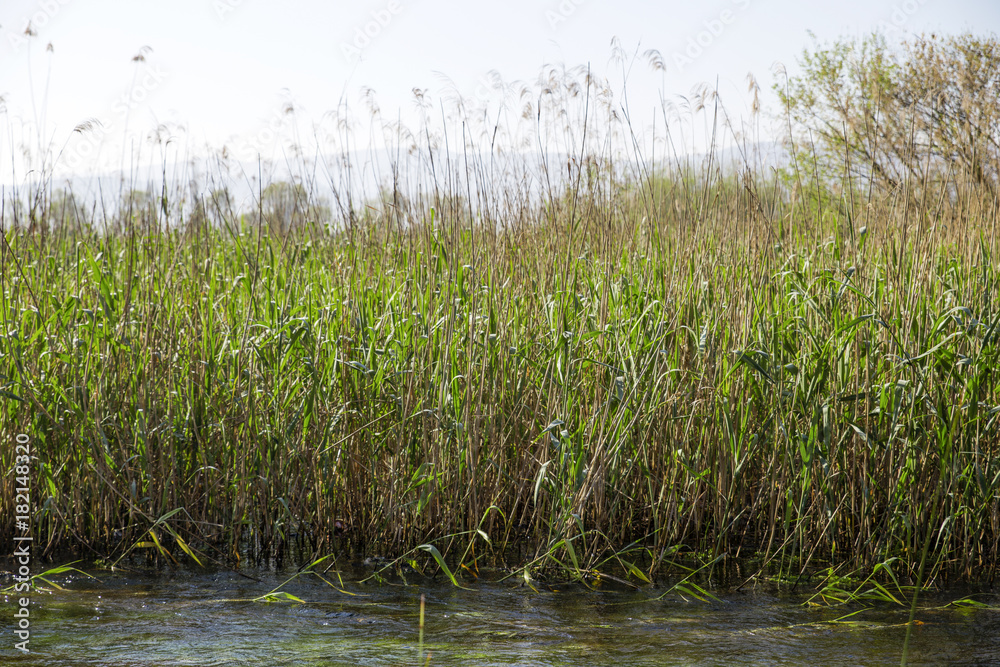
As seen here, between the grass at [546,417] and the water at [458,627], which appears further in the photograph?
the grass at [546,417]

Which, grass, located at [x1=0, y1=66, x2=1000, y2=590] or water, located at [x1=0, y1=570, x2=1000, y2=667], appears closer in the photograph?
water, located at [x1=0, y1=570, x2=1000, y2=667]

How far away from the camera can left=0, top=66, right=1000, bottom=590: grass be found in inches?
90.7

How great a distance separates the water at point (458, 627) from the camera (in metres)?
1.85

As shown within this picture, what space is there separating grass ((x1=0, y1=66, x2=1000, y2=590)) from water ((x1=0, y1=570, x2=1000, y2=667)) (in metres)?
0.15

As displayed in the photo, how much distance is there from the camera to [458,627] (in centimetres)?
204

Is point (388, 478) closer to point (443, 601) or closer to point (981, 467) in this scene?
point (443, 601)

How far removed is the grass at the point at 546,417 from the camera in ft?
7.56

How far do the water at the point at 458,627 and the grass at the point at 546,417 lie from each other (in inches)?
5.9

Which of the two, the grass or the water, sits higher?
the grass

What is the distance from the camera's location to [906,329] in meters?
2.35

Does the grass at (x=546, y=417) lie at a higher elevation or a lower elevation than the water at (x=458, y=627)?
higher

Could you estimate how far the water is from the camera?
1.85 m

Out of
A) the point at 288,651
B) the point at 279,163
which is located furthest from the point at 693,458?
the point at 279,163

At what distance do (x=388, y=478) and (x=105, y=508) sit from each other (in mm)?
968
